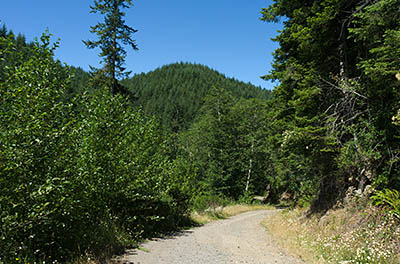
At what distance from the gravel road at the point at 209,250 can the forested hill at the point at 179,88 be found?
88223mm

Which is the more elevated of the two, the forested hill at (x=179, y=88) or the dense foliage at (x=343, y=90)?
the forested hill at (x=179, y=88)

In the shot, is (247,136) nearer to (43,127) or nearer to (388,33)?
(388,33)

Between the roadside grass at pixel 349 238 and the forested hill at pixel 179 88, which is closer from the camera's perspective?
the roadside grass at pixel 349 238

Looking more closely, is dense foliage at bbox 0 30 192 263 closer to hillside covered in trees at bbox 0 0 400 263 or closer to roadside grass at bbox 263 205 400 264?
hillside covered in trees at bbox 0 0 400 263

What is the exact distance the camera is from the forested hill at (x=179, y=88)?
391ft

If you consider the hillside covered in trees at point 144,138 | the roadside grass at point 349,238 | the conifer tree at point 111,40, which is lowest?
the roadside grass at point 349,238

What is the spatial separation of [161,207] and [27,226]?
25.2 ft

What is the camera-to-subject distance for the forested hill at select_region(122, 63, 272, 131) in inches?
4697

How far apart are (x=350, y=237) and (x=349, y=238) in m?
0.08

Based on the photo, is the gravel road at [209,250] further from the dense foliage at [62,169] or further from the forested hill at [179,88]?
the forested hill at [179,88]

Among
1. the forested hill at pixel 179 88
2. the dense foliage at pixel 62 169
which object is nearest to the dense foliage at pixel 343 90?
the dense foliage at pixel 62 169

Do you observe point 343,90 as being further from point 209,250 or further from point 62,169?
point 62,169

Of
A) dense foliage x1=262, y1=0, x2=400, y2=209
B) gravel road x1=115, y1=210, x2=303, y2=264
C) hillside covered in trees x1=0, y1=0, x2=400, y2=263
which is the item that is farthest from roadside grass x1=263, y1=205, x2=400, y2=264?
dense foliage x1=262, y1=0, x2=400, y2=209

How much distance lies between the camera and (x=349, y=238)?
293 inches
